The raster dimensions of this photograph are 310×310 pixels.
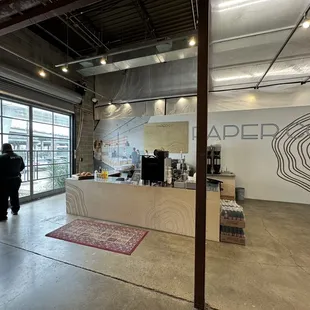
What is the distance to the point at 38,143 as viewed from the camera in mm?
5441

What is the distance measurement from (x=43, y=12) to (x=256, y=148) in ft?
18.8

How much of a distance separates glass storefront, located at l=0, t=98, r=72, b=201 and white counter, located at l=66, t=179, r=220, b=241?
190 centimetres

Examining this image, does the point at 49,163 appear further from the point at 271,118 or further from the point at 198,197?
the point at 271,118

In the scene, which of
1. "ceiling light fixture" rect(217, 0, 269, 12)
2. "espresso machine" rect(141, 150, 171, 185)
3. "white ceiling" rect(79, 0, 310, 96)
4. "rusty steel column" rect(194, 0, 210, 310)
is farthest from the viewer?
"espresso machine" rect(141, 150, 171, 185)

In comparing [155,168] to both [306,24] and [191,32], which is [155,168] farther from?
[306,24]

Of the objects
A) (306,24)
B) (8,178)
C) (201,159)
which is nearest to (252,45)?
(306,24)

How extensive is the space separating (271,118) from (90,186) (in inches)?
208

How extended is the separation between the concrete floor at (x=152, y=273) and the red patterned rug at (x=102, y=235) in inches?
5.3

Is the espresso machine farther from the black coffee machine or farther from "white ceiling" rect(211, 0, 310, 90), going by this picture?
the black coffee machine

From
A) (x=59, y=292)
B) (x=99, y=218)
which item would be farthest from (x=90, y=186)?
(x=59, y=292)

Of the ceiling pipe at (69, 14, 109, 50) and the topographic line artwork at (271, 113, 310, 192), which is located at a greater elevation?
the ceiling pipe at (69, 14, 109, 50)

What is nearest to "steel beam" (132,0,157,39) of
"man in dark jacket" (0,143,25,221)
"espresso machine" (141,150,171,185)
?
"espresso machine" (141,150,171,185)

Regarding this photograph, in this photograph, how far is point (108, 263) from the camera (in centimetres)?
240

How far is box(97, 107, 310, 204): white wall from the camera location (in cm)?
524
